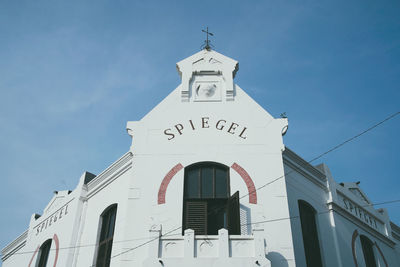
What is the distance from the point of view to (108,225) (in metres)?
17.6

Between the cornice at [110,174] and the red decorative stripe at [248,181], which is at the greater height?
the cornice at [110,174]

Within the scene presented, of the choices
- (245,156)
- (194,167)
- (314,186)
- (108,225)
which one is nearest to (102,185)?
(108,225)

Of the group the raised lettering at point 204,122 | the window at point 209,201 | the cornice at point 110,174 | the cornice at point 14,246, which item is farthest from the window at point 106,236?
the cornice at point 14,246

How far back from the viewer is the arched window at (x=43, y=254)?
2047 centimetres

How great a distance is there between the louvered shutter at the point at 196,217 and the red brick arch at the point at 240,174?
3.09ft

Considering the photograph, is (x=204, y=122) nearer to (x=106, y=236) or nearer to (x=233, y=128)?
(x=233, y=128)

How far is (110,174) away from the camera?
18.4m

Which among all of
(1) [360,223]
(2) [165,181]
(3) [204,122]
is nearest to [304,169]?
(1) [360,223]

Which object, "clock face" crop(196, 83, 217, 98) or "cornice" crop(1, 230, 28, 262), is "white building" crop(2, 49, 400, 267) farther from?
"cornice" crop(1, 230, 28, 262)

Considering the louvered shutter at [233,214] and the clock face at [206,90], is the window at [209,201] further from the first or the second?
the clock face at [206,90]

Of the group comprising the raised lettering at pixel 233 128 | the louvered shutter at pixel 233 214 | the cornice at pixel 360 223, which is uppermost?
the raised lettering at pixel 233 128

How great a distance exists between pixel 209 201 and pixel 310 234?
455cm

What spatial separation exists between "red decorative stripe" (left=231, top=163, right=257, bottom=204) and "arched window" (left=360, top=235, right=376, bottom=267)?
7346 mm

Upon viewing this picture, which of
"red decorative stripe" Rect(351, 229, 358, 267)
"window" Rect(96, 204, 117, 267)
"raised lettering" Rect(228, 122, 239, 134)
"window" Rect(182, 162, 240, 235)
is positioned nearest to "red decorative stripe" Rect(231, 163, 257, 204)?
"window" Rect(182, 162, 240, 235)
